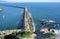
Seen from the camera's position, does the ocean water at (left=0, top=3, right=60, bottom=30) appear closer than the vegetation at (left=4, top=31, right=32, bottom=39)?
No

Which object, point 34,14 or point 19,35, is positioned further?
point 34,14

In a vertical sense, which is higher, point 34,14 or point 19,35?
point 34,14

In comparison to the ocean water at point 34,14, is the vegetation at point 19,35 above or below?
below

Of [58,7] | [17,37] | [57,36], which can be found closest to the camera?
[17,37]

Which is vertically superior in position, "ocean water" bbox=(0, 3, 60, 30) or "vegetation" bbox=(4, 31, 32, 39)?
"ocean water" bbox=(0, 3, 60, 30)

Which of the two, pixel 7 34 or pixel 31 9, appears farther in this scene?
pixel 31 9

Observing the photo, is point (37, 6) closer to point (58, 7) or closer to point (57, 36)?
point (58, 7)

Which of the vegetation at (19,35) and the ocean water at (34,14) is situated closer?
the vegetation at (19,35)

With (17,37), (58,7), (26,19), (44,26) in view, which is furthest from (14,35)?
(58,7)
